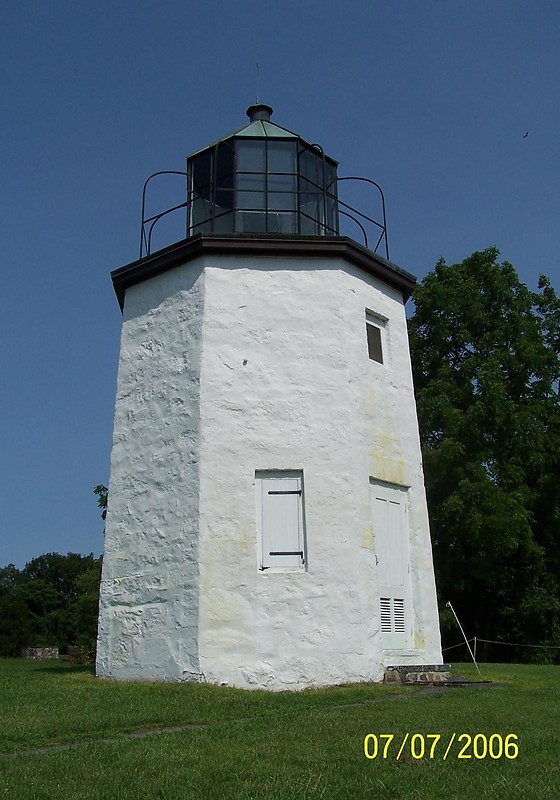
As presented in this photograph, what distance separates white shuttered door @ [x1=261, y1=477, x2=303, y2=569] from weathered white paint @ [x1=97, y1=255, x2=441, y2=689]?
186 millimetres

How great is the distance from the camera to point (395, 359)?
1473 cm

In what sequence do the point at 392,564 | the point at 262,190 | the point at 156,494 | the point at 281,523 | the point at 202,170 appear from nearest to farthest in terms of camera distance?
1. the point at 281,523
2. the point at 156,494
3. the point at 392,564
4. the point at 262,190
5. the point at 202,170

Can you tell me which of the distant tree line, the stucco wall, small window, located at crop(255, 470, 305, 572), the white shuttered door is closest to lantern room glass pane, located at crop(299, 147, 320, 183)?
the stucco wall

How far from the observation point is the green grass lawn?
16.2ft

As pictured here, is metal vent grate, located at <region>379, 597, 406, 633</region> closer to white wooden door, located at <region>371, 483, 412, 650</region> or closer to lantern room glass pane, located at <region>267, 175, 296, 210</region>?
white wooden door, located at <region>371, 483, 412, 650</region>

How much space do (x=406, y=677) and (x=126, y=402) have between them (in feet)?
21.3

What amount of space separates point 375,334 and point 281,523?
13.6 feet

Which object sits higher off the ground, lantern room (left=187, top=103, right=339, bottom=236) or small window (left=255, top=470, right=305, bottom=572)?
lantern room (left=187, top=103, right=339, bottom=236)

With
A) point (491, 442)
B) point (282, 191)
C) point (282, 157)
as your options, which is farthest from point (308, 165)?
point (491, 442)

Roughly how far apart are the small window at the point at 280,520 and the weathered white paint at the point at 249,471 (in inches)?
6.1

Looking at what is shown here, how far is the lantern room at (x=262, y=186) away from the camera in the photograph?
14883mm

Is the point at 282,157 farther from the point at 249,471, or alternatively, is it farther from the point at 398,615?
the point at 398,615

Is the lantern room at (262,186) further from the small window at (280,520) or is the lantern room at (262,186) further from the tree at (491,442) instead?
the tree at (491,442)
